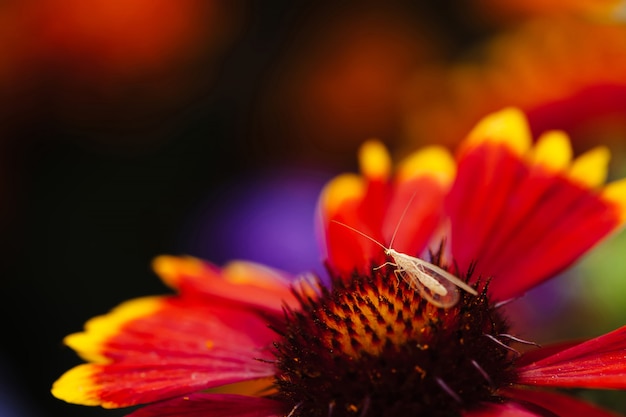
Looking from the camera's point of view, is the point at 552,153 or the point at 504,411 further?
the point at 552,153

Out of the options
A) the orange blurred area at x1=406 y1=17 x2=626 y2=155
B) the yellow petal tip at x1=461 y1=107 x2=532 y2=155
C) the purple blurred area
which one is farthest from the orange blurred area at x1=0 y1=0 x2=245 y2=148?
the yellow petal tip at x1=461 y1=107 x2=532 y2=155

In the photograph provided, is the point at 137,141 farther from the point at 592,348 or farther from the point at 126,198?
the point at 592,348

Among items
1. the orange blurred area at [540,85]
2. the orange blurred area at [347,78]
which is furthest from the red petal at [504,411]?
the orange blurred area at [347,78]

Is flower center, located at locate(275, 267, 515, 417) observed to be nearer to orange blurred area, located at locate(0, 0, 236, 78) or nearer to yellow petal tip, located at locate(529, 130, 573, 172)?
yellow petal tip, located at locate(529, 130, 573, 172)

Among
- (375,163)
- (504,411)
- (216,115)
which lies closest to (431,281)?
(504,411)

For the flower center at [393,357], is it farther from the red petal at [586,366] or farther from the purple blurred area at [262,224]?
the purple blurred area at [262,224]

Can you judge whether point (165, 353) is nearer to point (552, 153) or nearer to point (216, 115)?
point (552, 153)
